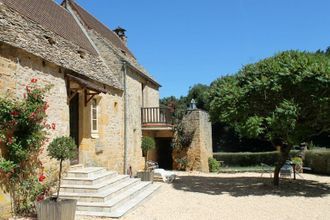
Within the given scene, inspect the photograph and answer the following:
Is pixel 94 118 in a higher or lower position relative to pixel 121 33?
lower

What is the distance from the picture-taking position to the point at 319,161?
19094 mm

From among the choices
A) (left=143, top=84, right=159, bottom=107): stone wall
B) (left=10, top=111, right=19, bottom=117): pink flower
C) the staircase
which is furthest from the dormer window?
(left=143, top=84, right=159, bottom=107): stone wall

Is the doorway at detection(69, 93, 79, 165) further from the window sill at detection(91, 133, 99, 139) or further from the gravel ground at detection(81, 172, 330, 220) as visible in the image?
the gravel ground at detection(81, 172, 330, 220)

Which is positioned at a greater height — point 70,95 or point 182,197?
point 70,95

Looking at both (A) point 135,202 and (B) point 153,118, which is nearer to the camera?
(A) point 135,202

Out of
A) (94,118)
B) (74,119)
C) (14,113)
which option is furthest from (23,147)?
(94,118)

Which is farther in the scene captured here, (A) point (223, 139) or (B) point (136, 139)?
(A) point (223, 139)

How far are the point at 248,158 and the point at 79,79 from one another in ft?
60.2

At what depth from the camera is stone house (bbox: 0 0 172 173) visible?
8738 millimetres

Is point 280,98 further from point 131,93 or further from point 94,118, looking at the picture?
point 131,93

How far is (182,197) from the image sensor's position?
36.8 feet

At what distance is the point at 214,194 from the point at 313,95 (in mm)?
4541

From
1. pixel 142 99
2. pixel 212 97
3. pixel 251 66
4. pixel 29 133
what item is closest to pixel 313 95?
pixel 251 66

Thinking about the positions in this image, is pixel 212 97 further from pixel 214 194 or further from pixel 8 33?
pixel 8 33
